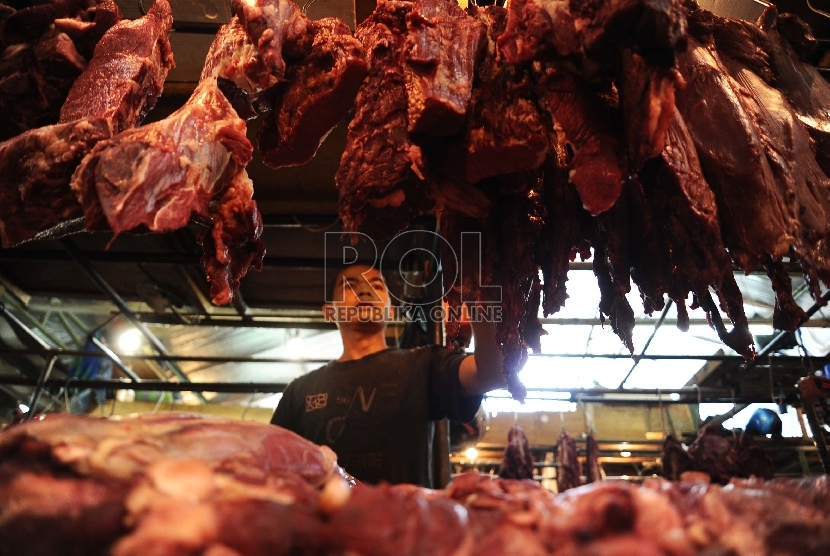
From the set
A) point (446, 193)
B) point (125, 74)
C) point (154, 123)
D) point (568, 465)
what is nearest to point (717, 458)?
point (568, 465)

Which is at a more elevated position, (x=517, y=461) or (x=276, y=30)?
(x=276, y=30)

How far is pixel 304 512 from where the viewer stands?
38.4 inches

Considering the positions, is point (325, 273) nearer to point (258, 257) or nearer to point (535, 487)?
point (258, 257)

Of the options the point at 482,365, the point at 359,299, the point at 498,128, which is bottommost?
the point at 482,365

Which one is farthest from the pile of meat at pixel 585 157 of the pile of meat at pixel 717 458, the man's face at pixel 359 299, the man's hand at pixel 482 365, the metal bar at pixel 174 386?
the pile of meat at pixel 717 458

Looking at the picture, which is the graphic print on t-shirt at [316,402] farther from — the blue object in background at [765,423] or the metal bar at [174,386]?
the blue object in background at [765,423]

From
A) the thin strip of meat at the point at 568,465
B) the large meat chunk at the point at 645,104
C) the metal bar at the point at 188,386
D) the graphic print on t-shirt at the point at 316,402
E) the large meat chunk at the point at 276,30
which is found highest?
the large meat chunk at the point at 276,30

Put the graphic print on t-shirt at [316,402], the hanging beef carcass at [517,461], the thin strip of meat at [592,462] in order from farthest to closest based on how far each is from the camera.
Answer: the thin strip of meat at [592,462] → the hanging beef carcass at [517,461] → the graphic print on t-shirt at [316,402]

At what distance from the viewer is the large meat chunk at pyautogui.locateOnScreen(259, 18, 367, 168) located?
220cm

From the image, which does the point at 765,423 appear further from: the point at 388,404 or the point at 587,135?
the point at 587,135

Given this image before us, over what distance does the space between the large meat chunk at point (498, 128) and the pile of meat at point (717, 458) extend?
4.10 metres

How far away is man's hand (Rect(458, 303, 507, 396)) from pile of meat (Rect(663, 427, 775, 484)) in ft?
9.28

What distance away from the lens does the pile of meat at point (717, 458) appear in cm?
494

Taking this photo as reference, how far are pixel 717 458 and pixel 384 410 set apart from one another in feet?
11.4
